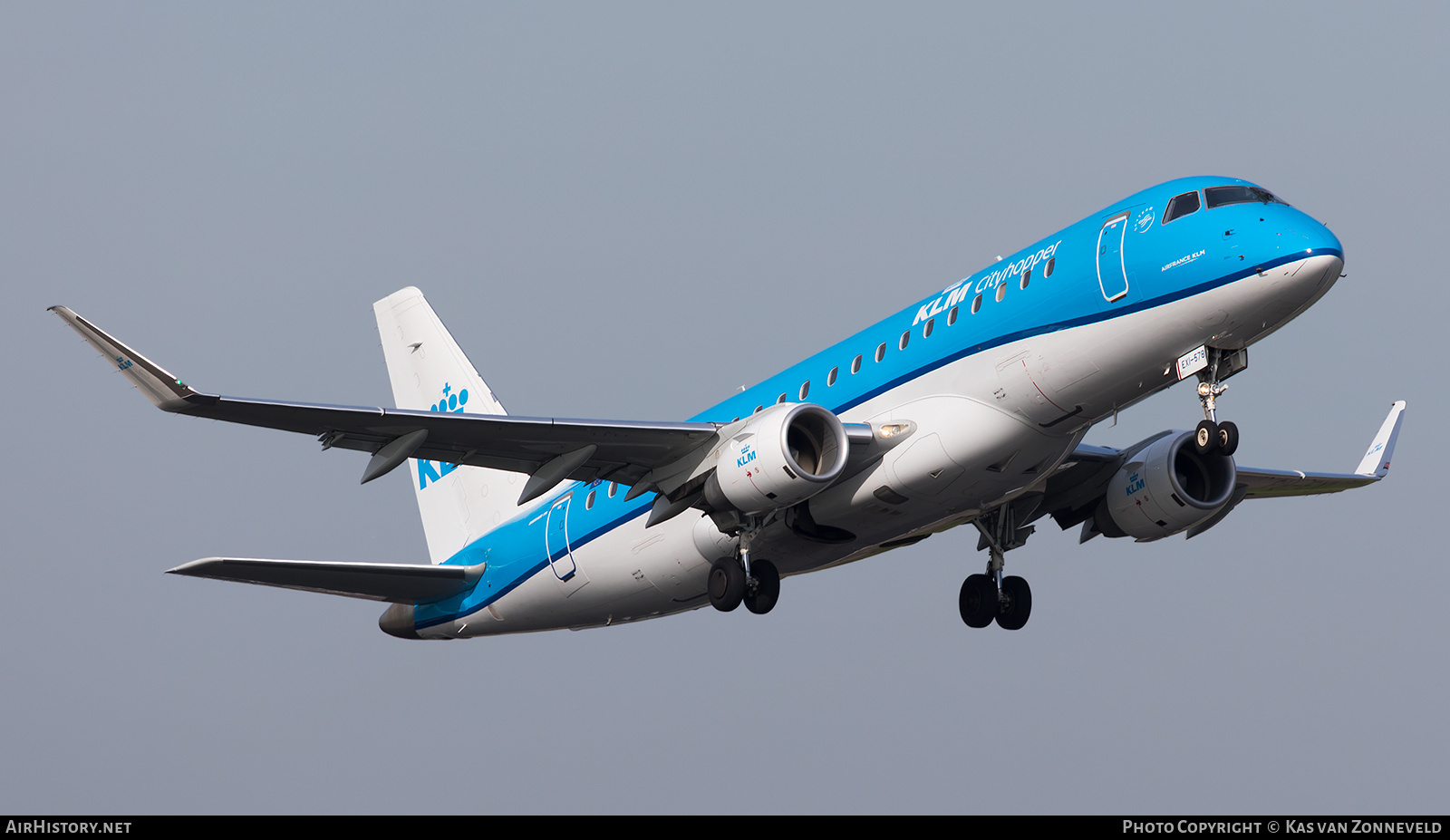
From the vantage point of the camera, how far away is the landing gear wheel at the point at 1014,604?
101 feet

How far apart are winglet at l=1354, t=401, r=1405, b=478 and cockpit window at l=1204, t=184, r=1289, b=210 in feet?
40.0

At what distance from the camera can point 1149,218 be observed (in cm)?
2402

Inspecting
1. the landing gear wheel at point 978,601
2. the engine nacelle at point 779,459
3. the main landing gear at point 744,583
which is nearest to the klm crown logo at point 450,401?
the main landing gear at point 744,583

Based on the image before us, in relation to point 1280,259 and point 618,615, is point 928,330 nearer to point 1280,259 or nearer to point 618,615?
point 1280,259

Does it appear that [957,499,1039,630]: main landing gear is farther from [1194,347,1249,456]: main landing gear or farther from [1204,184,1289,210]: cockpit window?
[1204,184,1289,210]: cockpit window

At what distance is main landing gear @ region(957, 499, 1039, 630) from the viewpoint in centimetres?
3070

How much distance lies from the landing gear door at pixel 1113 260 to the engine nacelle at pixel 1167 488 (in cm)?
672

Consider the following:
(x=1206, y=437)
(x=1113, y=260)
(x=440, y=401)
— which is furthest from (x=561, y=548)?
(x=1206, y=437)

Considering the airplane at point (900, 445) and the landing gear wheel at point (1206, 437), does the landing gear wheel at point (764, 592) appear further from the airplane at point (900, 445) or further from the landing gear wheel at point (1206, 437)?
the landing gear wheel at point (1206, 437)

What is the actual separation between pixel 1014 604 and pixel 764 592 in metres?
6.10

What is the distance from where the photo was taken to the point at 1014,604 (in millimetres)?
30766

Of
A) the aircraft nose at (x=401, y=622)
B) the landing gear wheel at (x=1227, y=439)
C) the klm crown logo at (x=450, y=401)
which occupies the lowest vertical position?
the aircraft nose at (x=401, y=622)

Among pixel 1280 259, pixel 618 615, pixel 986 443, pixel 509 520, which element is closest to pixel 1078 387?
pixel 986 443

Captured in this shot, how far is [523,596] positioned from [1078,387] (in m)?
12.6
